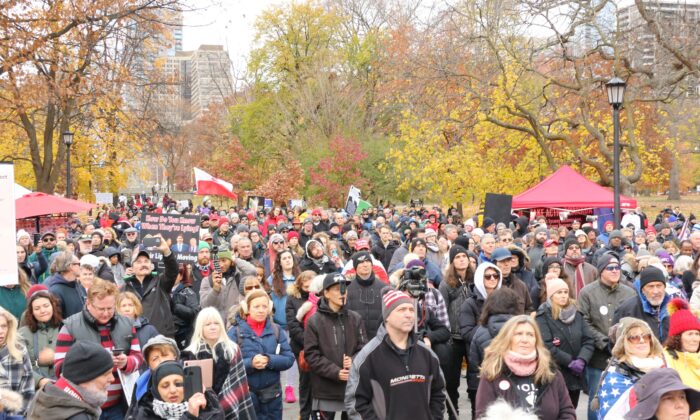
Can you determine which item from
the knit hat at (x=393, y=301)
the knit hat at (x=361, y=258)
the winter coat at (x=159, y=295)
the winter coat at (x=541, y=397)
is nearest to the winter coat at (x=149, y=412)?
the knit hat at (x=393, y=301)

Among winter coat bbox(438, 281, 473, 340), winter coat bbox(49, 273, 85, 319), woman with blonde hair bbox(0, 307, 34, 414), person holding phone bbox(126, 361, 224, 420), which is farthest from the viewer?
winter coat bbox(438, 281, 473, 340)

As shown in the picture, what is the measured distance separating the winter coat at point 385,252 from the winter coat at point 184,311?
5579 mm

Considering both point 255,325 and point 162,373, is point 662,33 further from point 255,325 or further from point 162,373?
point 162,373

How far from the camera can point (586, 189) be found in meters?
19.2

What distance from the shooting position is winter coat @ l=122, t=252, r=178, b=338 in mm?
7793

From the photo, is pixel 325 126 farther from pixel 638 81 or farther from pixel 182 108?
pixel 182 108

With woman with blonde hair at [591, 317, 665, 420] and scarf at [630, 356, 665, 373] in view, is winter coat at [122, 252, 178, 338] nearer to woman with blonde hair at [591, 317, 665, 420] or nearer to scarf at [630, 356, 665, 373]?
woman with blonde hair at [591, 317, 665, 420]

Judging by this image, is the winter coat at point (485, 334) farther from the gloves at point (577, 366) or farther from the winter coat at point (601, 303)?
the winter coat at point (601, 303)

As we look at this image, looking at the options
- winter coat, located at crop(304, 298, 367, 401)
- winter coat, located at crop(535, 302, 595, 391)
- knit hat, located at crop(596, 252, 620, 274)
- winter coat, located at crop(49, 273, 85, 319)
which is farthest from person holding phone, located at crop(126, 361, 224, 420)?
knit hat, located at crop(596, 252, 620, 274)

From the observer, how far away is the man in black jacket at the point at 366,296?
24.5 ft

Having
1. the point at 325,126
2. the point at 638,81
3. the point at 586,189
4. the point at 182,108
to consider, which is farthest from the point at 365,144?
the point at 182,108

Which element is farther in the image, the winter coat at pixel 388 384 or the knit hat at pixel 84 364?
the winter coat at pixel 388 384

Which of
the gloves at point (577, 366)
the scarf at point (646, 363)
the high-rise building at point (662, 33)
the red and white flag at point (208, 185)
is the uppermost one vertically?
the high-rise building at point (662, 33)

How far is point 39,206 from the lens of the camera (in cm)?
1844
